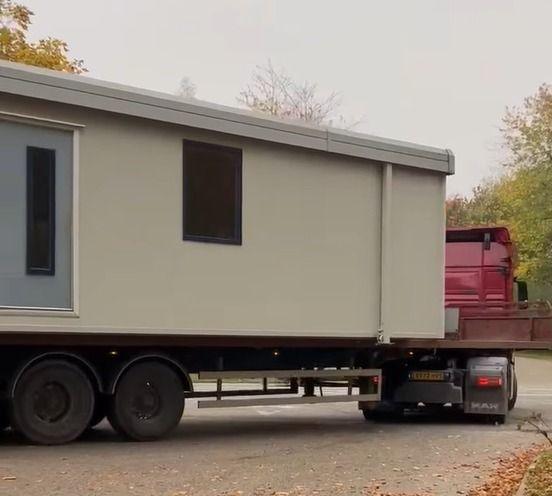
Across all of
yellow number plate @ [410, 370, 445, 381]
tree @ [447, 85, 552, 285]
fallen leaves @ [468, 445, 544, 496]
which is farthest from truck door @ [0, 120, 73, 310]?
tree @ [447, 85, 552, 285]

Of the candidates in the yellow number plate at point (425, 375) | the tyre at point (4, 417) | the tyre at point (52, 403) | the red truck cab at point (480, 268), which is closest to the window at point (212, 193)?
the tyre at point (52, 403)

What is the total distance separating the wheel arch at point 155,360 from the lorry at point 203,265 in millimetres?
20

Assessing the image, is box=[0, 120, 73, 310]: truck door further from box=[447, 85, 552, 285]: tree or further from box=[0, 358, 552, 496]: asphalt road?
box=[447, 85, 552, 285]: tree

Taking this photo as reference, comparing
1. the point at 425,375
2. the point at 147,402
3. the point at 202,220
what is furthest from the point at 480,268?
the point at 147,402

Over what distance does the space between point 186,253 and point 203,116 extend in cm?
150

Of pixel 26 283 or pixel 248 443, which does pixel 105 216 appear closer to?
pixel 26 283

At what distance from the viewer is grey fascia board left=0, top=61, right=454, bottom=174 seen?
920cm

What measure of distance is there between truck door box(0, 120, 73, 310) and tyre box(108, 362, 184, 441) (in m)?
1.27

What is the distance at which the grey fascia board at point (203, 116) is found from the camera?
9.20 meters

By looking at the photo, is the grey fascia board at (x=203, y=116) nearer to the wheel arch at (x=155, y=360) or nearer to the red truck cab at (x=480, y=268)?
the wheel arch at (x=155, y=360)

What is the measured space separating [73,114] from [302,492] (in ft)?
14.6

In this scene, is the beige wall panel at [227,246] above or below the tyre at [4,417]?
above

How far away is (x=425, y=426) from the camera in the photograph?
13.0 metres

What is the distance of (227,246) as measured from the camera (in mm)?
10648
